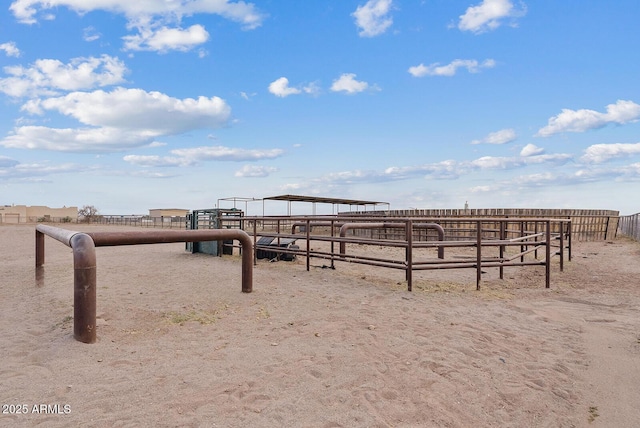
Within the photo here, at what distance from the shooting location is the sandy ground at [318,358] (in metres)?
2.55

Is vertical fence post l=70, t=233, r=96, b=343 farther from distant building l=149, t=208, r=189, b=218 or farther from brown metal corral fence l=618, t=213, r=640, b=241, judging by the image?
distant building l=149, t=208, r=189, b=218

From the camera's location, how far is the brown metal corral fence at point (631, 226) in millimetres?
Answer: 18875

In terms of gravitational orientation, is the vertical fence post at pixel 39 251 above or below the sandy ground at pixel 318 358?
above

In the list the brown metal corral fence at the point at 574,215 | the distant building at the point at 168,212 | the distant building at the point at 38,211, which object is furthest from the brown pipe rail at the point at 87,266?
the distant building at the point at 38,211

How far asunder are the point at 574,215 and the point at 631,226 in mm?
6776

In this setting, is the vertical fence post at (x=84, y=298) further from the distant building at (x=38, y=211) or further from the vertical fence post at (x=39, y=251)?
the distant building at (x=38, y=211)

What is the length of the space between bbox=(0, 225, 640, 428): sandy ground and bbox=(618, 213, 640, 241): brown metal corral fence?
16.0m

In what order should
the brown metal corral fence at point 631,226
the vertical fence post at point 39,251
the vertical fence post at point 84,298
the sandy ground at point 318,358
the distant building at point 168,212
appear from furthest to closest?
the distant building at point 168,212 → the brown metal corral fence at point 631,226 → the vertical fence post at point 39,251 → the vertical fence post at point 84,298 → the sandy ground at point 318,358

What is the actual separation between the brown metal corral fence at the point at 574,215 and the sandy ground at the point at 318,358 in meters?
10.4

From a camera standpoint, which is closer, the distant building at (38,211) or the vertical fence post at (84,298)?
the vertical fence post at (84,298)

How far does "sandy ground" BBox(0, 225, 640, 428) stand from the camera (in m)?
2.55

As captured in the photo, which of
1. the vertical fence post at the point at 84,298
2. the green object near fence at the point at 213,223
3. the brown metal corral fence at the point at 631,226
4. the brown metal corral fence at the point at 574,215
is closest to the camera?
the vertical fence post at the point at 84,298

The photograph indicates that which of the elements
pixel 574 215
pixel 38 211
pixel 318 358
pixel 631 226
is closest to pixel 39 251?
pixel 318 358

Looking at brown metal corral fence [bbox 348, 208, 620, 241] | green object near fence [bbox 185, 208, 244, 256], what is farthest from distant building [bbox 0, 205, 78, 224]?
brown metal corral fence [bbox 348, 208, 620, 241]
